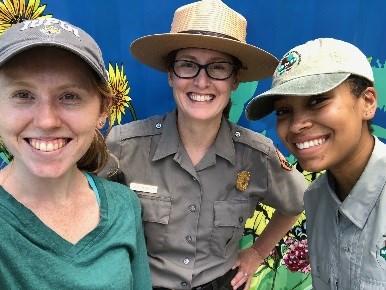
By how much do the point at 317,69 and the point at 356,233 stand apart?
0.53 metres

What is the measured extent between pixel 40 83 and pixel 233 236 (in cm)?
113

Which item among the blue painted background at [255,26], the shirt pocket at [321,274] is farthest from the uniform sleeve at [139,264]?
the blue painted background at [255,26]

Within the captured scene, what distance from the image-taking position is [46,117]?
1072 mm

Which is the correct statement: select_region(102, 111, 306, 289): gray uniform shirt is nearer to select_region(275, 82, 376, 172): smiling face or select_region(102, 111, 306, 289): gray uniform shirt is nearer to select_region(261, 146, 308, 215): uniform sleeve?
select_region(261, 146, 308, 215): uniform sleeve

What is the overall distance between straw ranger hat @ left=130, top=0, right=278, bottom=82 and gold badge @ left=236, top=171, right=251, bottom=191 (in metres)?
0.44

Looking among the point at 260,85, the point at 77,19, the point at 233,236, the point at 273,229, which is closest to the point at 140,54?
the point at 77,19

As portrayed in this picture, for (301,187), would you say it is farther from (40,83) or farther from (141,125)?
(40,83)

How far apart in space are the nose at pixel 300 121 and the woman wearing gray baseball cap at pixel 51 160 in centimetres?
57

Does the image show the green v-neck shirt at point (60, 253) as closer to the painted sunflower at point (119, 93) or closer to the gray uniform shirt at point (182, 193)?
the gray uniform shirt at point (182, 193)

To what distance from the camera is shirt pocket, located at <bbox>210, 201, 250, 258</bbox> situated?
185cm

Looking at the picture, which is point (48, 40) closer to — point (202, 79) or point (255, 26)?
point (202, 79)

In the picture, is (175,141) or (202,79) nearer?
(202,79)

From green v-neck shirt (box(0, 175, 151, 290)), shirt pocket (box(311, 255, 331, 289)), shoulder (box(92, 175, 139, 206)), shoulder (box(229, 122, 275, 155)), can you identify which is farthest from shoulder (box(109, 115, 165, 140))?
shirt pocket (box(311, 255, 331, 289))

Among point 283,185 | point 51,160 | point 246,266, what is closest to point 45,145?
point 51,160
